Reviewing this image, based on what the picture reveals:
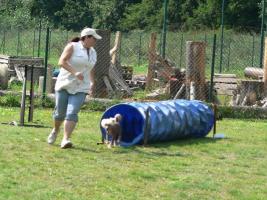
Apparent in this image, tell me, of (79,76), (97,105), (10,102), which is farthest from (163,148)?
(10,102)

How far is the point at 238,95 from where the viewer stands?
723 inches

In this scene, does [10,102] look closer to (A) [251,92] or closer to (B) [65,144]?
(A) [251,92]

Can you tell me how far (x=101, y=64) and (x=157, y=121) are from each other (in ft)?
25.7

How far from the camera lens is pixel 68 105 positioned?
10.2 metres

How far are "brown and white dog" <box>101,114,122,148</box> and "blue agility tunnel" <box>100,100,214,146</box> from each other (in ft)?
0.66

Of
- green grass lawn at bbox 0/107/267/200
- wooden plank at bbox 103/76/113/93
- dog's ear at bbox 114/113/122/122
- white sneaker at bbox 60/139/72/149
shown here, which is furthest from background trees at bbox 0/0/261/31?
white sneaker at bbox 60/139/72/149

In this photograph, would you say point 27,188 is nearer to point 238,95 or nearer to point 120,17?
point 238,95

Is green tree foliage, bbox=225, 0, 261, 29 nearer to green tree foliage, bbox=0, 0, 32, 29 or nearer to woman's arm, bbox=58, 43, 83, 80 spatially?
green tree foliage, bbox=0, 0, 32, 29

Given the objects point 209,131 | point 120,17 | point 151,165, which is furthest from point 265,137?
point 120,17

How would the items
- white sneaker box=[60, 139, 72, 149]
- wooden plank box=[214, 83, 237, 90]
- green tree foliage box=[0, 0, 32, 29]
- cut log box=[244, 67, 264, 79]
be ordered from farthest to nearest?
green tree foliage box=[0, 0, 32, 29], cut log box=[244, 67, 264, 79], wooden plank box=[214, 83, 237, 90], white sneaker box=[60, 139, 72, 149]

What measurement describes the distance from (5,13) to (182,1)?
17312 mm

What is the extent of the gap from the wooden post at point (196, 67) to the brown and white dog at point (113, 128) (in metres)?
7.40

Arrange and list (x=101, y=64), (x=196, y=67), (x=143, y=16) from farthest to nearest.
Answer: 1. (x=143, y=16)
2. (x=101, y=64)
3. (x=196, y=67)

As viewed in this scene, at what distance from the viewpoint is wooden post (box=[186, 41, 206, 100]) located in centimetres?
1809
